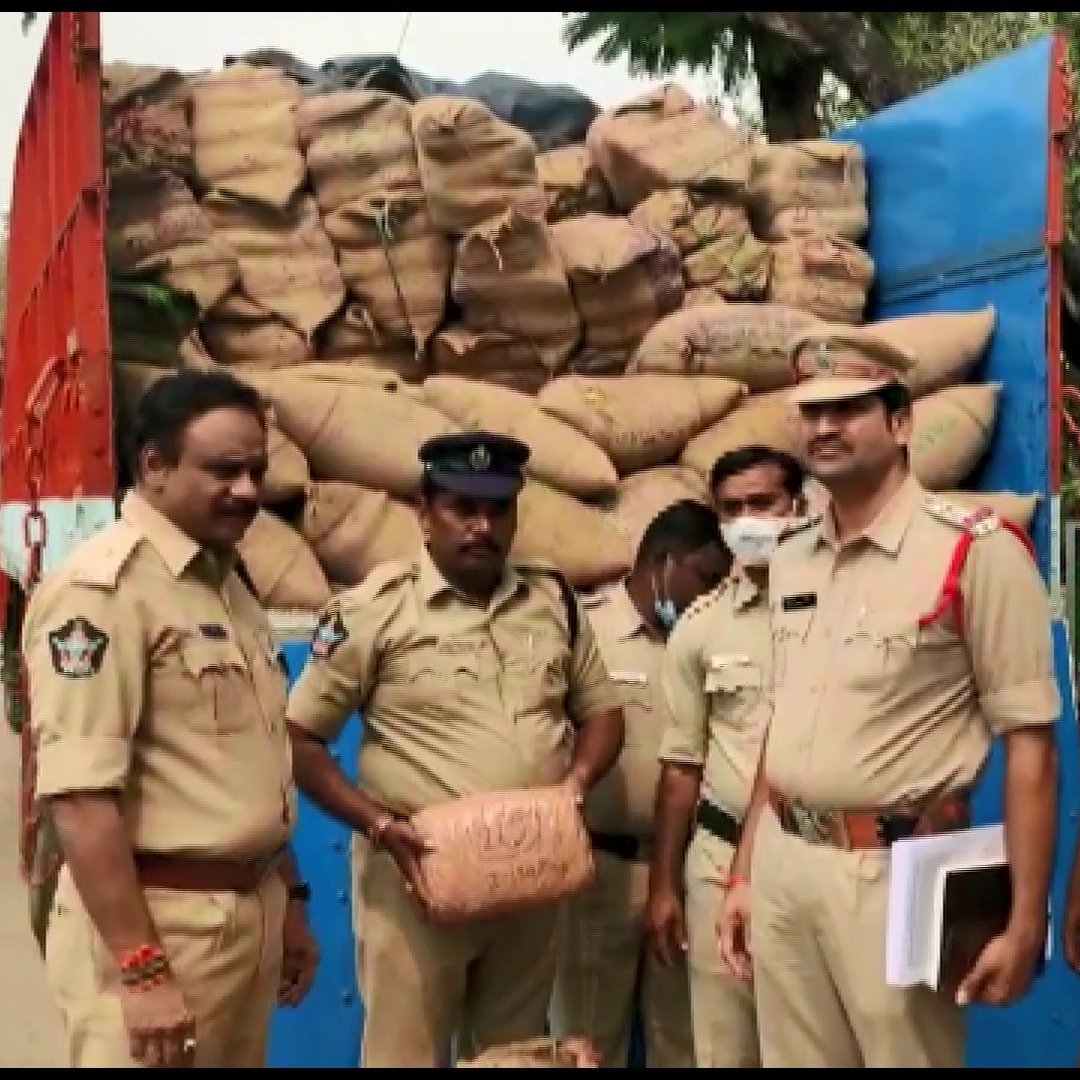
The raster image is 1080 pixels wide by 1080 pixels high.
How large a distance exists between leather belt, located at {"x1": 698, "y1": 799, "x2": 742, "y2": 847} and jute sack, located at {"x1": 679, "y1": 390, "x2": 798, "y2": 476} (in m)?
0.92

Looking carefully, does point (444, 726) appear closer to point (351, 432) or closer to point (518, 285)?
point (351, 432)

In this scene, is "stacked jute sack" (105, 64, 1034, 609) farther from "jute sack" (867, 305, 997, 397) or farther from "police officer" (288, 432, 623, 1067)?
"police officer" (288, 432, 623, 1067)

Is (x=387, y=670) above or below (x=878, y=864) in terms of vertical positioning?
above

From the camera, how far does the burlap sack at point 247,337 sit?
3.73m

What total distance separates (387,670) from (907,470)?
951 millimetres

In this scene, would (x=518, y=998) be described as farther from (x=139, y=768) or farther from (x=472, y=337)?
(x=472, y=337)

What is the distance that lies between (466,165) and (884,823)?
2.06 m

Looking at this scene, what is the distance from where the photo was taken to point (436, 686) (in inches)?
110

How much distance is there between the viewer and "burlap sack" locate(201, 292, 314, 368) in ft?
12.3

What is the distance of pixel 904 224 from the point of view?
13.9ft

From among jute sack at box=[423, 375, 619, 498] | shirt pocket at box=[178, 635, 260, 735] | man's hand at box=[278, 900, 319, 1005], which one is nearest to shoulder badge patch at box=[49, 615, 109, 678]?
shirt pocket at box=[178, 635, 260, 735]

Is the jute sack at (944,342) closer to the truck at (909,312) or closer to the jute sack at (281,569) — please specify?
the truck at (909,312)

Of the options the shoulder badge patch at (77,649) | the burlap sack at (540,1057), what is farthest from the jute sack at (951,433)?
the shoulder badge patch at (77,649)

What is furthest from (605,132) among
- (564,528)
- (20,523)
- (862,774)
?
(862,774)
